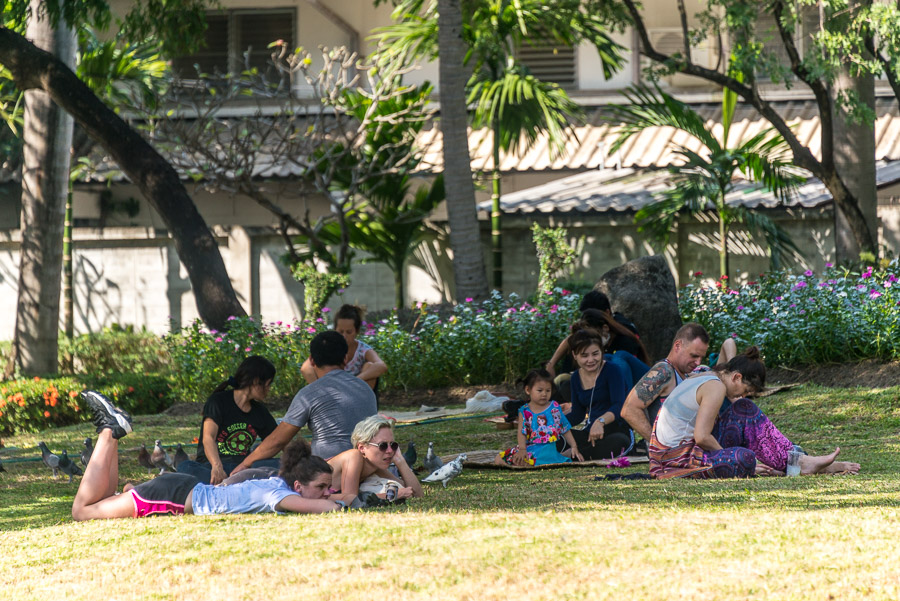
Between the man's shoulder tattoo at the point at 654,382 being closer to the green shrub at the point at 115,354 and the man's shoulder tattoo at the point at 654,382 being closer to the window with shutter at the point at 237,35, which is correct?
the green shrub at the point at 115,354

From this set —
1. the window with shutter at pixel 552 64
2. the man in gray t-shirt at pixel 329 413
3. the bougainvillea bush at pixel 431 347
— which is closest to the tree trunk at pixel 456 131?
the bougainvillea bush at pixel 431 347

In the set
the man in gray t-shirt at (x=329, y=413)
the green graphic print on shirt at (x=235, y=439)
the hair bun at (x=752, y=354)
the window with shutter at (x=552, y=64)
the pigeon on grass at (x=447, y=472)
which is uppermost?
the window with shutter at (x=552, y=64)

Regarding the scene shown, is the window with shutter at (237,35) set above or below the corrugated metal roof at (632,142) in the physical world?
above

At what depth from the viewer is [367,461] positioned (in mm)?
6441

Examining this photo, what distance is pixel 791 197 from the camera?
17.5m

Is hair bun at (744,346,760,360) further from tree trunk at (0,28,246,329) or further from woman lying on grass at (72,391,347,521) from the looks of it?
tree trunk at (0,28,246,329)

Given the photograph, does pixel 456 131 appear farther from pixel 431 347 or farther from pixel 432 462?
pixel 432 462

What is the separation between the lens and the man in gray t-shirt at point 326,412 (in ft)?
21.9

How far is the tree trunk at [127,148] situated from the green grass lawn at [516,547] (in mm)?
5706

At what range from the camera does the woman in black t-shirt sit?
696 centimetres

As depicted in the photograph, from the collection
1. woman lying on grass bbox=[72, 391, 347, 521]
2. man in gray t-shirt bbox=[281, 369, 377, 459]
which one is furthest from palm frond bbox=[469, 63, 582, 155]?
woman lying on grass bbox=[72, 391, 347, 521]

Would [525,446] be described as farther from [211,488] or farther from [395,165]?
[395,165]

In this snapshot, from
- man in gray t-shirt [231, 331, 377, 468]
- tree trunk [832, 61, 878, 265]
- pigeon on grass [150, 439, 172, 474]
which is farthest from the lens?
tree trunk [832, 61, 878, 265]

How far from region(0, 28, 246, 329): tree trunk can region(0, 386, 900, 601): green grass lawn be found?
5.71 meters
